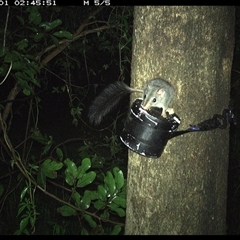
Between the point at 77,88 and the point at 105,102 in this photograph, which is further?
the point at 77,88

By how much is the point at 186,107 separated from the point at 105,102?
A: 313 millimetres

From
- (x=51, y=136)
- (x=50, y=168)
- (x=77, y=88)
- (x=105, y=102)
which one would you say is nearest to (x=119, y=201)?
(x=50, y=168)

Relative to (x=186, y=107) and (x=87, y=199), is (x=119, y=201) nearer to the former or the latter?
(x=87, y=199)

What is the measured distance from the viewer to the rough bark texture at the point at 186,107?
3.65 ft

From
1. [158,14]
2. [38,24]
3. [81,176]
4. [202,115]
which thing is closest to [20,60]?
[38,24]

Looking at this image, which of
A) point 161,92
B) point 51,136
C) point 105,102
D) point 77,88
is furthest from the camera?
point 77,88

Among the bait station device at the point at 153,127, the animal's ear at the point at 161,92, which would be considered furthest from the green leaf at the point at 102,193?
the animal's ear at the point at 161,92

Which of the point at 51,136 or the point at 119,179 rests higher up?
the point at 119,179

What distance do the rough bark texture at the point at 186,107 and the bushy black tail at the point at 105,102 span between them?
12 cm

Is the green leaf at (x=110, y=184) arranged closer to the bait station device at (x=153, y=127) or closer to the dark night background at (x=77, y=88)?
the dark night background at (x=77, y=88)

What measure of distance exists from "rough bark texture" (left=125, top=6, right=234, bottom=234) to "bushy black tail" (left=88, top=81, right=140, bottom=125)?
0.12 meters

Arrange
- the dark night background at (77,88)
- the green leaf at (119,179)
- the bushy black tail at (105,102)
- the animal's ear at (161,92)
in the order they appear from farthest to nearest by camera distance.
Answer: the dark night background at (77,88) < the green leaf at (119,179) < the bushy black tail at (105,102) < the animal's ear at (161,92)

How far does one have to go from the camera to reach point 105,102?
133cm

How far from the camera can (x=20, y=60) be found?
1.81 m
